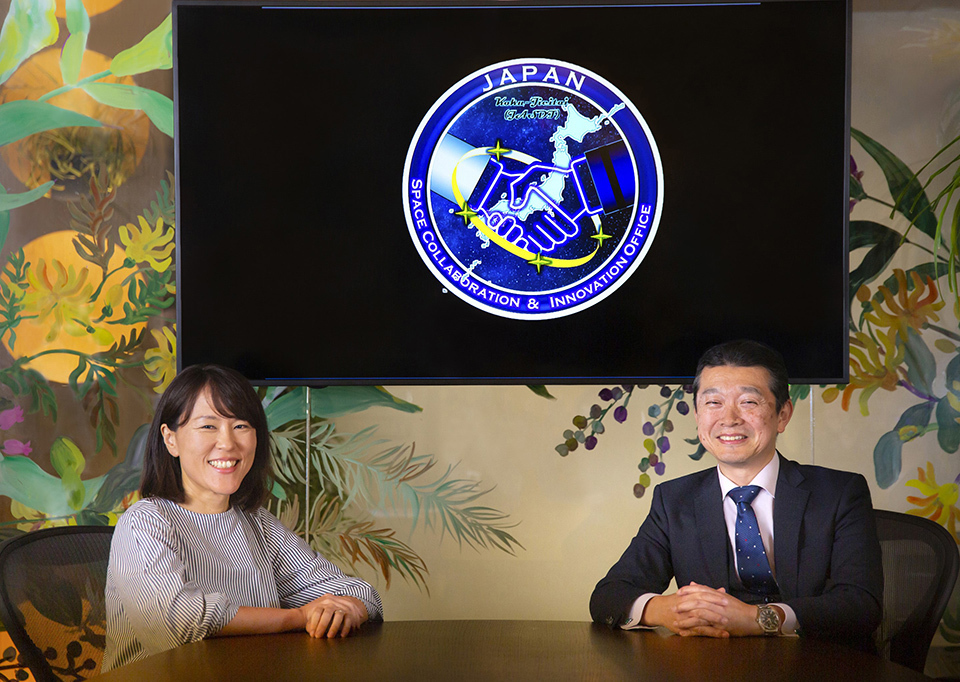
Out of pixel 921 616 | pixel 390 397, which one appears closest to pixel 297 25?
pixel 390 397

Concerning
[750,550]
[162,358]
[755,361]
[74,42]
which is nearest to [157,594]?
[162,358]

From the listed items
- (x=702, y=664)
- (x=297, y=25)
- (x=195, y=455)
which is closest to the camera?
(x=702, y=664)

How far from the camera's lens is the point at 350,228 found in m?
2.87

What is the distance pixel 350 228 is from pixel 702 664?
1.76 meters

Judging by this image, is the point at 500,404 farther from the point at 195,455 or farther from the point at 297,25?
the point at 297,25

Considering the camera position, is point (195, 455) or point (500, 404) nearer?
point (195, 455)

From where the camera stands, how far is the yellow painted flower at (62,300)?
2975 mm

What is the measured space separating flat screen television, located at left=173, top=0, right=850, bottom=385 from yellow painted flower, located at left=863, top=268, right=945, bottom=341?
0.22 meters

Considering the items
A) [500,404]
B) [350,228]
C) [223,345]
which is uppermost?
[350,228]

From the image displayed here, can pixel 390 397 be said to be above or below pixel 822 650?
above

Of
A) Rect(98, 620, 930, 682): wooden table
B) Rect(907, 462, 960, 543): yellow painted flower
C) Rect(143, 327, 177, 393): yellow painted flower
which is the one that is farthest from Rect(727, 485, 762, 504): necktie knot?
Rect(143, 327, 177, 393): yellow painted flower

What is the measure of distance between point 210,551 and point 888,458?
2.21m

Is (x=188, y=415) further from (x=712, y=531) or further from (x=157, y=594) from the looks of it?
(x=712, y=531)

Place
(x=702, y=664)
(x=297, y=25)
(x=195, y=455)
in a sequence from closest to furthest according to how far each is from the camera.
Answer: (x=702, y=664) < (x=195, y=455) < (x=297, y=25)
